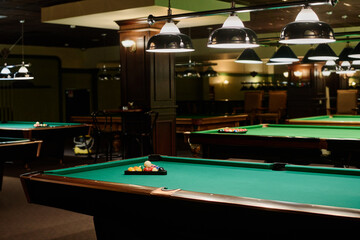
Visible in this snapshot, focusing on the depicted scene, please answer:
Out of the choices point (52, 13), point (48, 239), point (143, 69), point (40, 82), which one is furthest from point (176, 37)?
point (40, 82)

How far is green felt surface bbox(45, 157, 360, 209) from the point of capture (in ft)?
8.19

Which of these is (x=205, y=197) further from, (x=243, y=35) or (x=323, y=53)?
(x=323, y=53)

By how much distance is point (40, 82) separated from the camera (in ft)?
48.3

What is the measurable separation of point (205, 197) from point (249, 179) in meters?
0.64

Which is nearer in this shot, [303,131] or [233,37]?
[233,37]

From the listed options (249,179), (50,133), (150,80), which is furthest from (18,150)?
(249,179)

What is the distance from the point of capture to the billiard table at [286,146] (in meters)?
4.79

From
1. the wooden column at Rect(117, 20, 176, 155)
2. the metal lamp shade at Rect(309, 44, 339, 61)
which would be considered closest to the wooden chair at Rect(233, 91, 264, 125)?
the wooden column at Rect(117, 20, 176, 155)

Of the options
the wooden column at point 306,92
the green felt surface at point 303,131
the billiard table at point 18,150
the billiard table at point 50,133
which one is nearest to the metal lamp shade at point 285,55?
the green felt surface at point 303,131

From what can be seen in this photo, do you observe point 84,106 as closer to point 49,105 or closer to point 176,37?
point 49,105

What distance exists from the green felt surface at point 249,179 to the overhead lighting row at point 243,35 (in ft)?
3.05

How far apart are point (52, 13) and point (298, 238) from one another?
23.6 feet

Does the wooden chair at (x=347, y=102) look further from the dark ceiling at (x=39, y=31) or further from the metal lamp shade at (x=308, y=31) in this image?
the metal lamp shade at (x=308, y=31)

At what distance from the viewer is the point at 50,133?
810 cm
